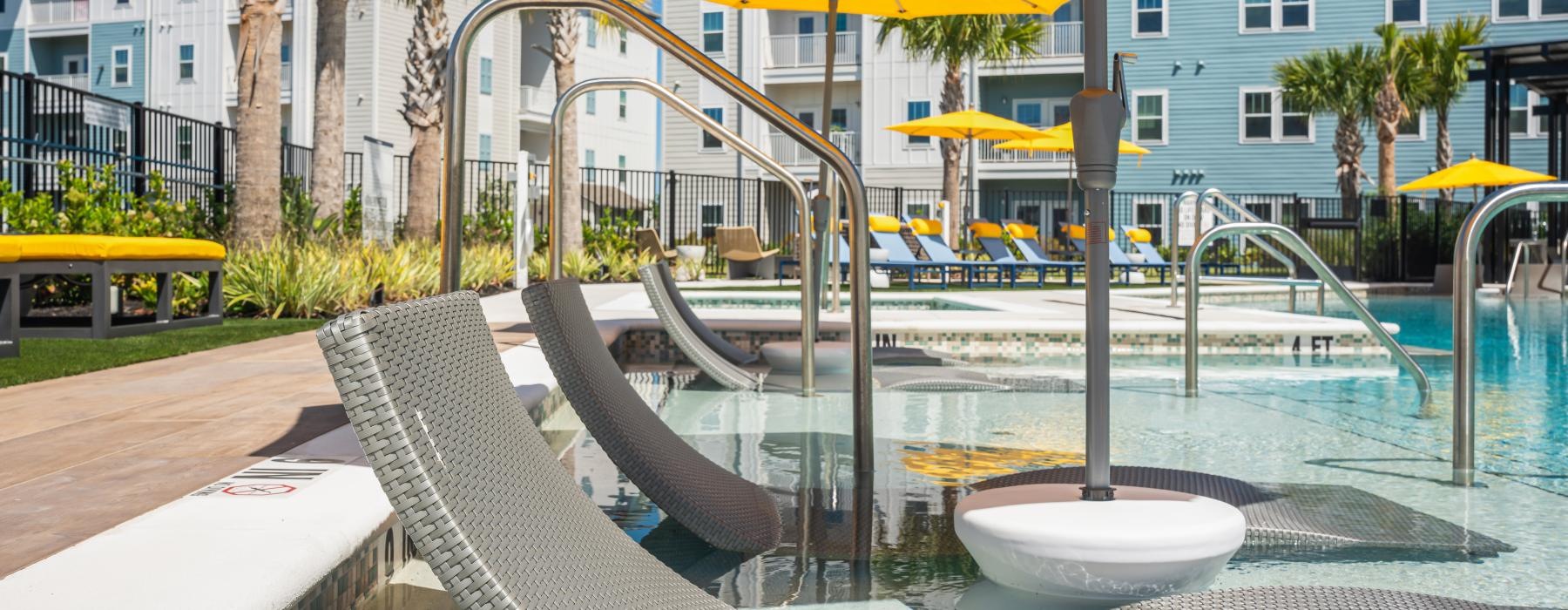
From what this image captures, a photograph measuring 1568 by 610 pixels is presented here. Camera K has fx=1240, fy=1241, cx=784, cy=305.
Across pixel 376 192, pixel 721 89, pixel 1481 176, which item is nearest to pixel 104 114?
pixel 376 192

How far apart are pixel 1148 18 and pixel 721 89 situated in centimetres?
2830

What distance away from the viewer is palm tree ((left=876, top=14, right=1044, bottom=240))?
2373 centimetres

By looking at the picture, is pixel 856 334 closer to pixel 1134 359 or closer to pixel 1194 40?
pixel 1134 359

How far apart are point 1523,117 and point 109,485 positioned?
31926 mm

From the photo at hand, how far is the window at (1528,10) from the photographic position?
27.0 metres

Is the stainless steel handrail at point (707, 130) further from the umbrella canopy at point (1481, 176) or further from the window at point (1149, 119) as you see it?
the window at point (1149, 119)

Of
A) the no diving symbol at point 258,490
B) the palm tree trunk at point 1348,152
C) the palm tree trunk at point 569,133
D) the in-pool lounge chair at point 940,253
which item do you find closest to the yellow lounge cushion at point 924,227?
the in-pool lounge chair at point 940,253

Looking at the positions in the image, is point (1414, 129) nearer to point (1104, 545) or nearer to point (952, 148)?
point (952, 148)

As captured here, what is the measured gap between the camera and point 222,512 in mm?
2104

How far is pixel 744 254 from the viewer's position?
20.0 meters

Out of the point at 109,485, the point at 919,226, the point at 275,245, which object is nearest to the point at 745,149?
the point at 109,485

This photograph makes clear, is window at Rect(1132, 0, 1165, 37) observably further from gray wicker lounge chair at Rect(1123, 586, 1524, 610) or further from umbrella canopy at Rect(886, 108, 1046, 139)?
gray wicker lounge chair at Rect(1123, 586, 1524, 610)

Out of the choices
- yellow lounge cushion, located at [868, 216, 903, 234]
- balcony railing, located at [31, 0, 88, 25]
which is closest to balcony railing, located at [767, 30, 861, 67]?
yellow lounge cushion, located at [868, 216, 903, 234]

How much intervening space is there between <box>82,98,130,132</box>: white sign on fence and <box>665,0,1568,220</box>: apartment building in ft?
66.6
